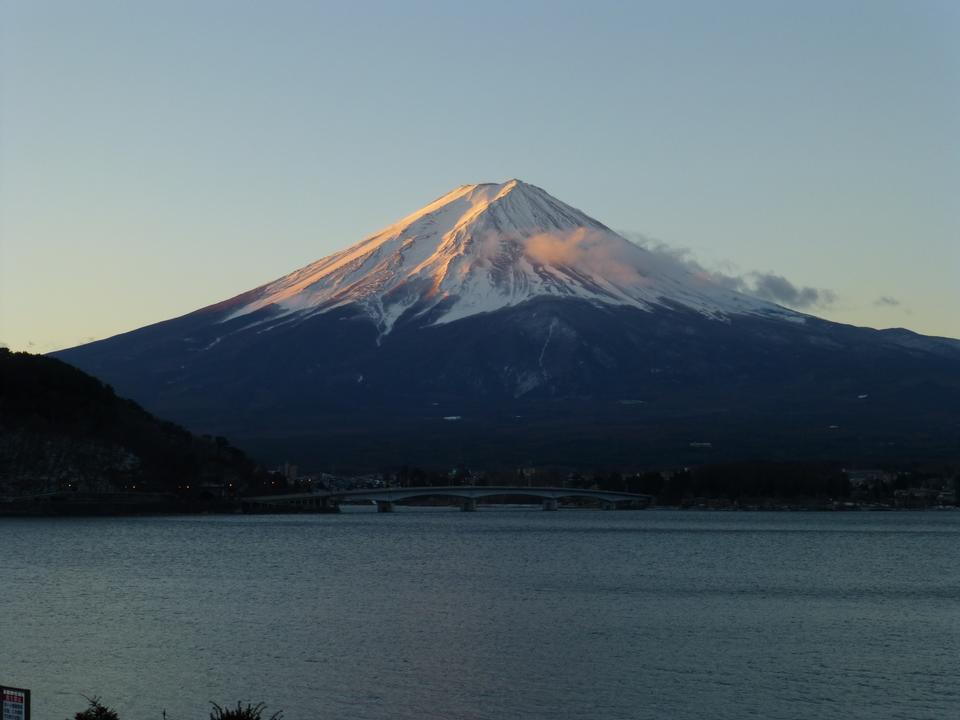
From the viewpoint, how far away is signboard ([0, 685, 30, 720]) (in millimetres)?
20062

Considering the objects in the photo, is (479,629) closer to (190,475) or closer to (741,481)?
(190,475)

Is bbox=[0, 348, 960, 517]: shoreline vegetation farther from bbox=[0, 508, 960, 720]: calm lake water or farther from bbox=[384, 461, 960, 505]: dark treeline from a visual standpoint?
bbox=[0, 508, 960, 720]: calm lake water

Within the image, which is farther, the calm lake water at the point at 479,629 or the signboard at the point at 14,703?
the calm lake water at the point at 479,629

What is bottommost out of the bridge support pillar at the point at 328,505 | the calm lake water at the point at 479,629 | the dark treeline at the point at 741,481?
the calm lake water at the point at 479,629

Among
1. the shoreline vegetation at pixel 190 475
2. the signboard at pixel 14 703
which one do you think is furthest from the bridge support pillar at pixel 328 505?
the signboard at pixel 14 703

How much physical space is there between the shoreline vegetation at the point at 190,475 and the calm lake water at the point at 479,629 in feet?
89.3

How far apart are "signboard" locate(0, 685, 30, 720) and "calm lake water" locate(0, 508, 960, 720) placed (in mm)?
9076

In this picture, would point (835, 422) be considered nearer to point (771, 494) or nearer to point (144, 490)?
point (771, 494)

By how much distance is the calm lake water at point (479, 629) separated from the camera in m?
31.9

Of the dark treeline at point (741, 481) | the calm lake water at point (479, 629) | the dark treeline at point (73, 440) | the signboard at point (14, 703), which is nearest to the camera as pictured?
the signboard at point (14, 703)

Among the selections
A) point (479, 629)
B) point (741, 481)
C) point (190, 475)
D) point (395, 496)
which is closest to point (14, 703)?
point (479, 629)

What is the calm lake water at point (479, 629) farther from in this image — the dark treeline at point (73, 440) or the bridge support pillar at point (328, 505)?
the bridge support pillar at point (328, 505)

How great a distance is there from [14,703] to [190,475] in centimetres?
10179

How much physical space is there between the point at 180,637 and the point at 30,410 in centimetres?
6984
